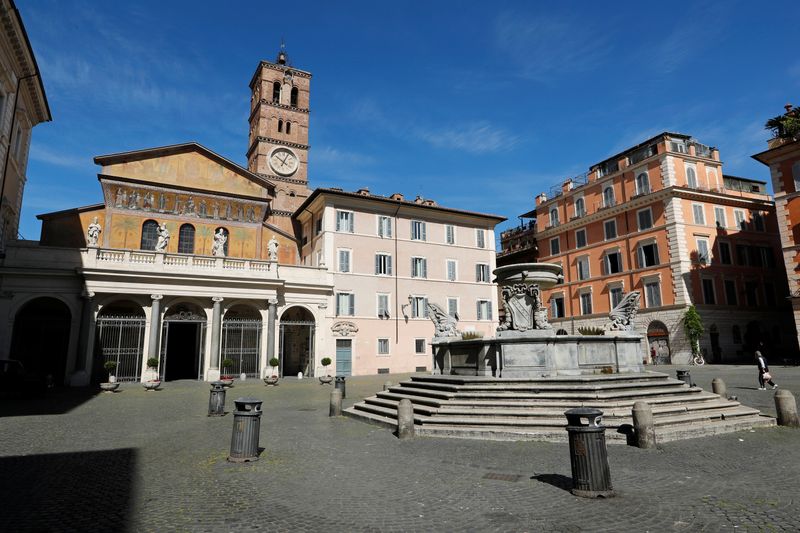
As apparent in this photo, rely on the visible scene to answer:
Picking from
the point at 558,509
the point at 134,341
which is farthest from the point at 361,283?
the point at 558,509

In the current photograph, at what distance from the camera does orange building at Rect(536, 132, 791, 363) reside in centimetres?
3328

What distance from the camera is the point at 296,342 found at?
107ft

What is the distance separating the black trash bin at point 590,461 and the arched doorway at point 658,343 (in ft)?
105

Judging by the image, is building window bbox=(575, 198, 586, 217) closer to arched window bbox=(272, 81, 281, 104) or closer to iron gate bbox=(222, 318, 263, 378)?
iron gate bbox=(222, 318, 263, 378)

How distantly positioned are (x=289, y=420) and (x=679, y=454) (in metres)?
8.65

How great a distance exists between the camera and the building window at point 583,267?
1588 inches

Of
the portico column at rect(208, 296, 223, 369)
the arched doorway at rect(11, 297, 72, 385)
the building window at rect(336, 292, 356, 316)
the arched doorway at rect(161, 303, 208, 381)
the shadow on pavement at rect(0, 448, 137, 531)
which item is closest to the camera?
the shadow on pavement at rect(0, 448, 137, 531)

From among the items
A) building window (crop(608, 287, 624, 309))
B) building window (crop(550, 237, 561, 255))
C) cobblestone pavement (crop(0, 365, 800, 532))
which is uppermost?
building window (crop(550, 237, 561, 255))

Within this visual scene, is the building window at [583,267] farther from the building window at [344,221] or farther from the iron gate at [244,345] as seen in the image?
the iron gate at [244,345]

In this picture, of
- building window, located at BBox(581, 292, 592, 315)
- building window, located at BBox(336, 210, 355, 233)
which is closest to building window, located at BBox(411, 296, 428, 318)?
building window, located at BBox(336, 210, 355, 233)

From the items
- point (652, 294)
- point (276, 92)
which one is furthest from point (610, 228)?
point (276, 92)

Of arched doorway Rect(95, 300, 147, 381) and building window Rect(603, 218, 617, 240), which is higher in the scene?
building window Rect(603, 218, 617, 240)

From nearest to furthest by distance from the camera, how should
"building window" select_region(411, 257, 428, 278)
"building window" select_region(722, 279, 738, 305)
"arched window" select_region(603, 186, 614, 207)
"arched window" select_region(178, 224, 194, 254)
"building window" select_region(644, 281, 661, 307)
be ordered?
1. "arched window" select_region(178, 224, 194, 254)
2. "building window" select_region(411, 257, 428, 278)
3. "building window" select_region(722, 279, 738, 305)
4. "building window" select_region(644, 281, 661, 307)
5. "arched window" select_region(603, 186, 614, 207)

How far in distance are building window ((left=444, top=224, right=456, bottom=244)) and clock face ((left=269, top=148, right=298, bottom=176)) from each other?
1934 cm
